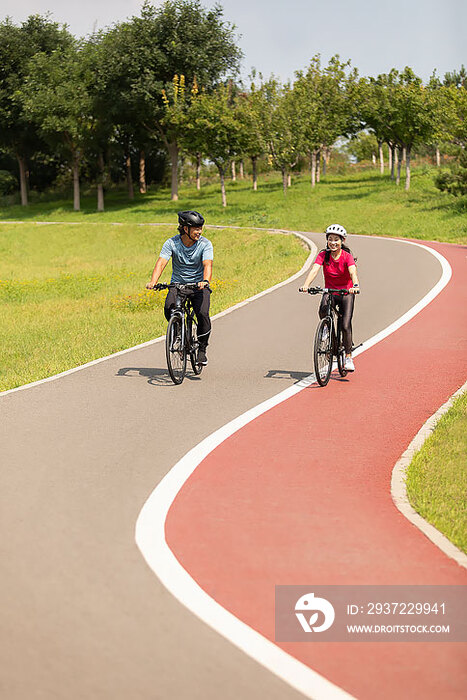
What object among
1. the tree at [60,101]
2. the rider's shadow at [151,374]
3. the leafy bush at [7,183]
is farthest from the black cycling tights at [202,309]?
the leafy bush at [7,183]

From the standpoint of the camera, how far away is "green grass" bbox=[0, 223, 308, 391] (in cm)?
1393

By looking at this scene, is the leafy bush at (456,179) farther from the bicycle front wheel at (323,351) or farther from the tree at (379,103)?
the bicycle front wheel at (323,351)

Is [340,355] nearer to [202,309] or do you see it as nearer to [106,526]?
[202,309]

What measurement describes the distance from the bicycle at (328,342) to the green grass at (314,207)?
22946 millimetres

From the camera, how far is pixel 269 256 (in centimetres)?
2856

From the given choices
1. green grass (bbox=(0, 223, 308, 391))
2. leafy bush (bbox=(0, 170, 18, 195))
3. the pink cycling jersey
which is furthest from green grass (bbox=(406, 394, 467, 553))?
leafy bush (bbox=(0, 170, 18, 195))

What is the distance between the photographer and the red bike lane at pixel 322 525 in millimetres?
3693

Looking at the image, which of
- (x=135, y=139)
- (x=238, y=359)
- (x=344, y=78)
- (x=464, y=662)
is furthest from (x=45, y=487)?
(x=135, y=139)

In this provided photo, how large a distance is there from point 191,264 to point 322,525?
5.61 meters

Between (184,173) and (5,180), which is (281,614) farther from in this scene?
(184,173)

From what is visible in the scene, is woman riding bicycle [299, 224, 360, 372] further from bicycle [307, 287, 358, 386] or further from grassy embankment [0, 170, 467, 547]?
grassy embankment [0, 170, 467, 547]

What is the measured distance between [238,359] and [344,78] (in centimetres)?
4886

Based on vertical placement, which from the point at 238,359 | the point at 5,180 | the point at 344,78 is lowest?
the point at 238,359

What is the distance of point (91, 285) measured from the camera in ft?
83.9
